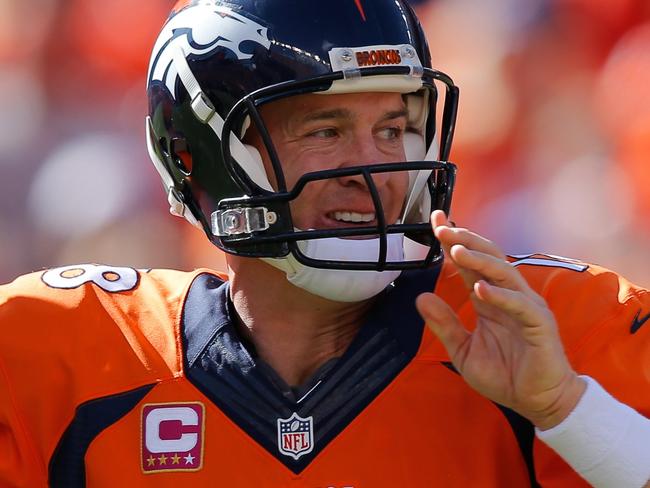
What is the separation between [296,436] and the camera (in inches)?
66.6

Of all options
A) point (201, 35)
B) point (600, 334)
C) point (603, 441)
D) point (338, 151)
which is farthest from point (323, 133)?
point (603, 441)

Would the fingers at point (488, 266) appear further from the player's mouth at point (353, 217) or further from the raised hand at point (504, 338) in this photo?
the player's mouth at point (353, 217)

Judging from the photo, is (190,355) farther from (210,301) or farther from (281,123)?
(281,123)

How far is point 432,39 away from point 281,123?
7.79 ft

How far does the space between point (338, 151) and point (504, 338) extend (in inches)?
20.2

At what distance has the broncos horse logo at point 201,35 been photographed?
1830mm

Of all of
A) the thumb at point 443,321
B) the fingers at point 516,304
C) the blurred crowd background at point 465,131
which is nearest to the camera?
the fingers at point 516,304

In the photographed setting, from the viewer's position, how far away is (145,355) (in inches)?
71.3

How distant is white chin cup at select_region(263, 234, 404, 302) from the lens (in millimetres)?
1712

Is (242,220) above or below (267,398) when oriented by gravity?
above

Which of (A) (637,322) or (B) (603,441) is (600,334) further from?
(B) (603,441)

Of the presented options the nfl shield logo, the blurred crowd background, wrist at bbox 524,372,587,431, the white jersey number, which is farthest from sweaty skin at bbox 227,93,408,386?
the blurred crowd background

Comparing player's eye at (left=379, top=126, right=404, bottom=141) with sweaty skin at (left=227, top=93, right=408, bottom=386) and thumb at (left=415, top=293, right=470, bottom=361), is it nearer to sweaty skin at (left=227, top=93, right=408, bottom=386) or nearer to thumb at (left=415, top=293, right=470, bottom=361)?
sweaty skin at (left=227, top=93, right=408, bottom=386)

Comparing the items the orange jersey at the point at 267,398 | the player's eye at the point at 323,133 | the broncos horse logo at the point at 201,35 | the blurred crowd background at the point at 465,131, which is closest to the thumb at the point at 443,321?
the orange jersey at the point at 267,398
